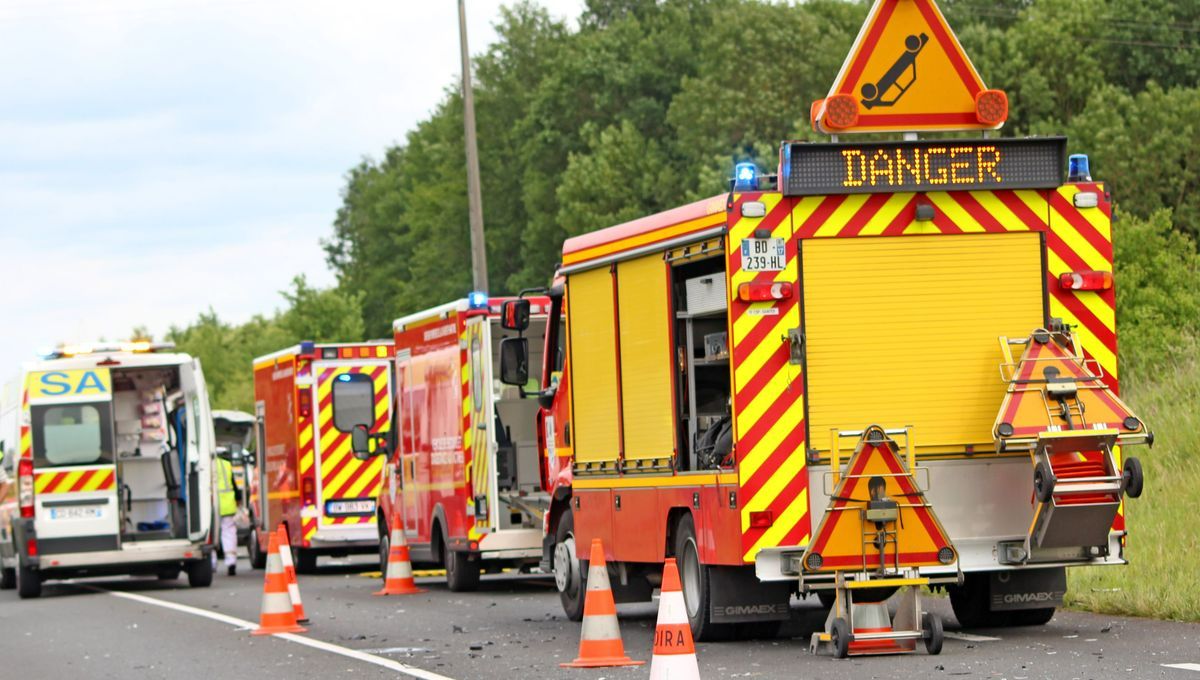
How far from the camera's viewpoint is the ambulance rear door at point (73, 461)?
24.7m

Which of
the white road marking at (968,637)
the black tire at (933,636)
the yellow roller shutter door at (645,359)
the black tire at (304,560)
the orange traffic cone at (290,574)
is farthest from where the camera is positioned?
the black tire at (304,560)

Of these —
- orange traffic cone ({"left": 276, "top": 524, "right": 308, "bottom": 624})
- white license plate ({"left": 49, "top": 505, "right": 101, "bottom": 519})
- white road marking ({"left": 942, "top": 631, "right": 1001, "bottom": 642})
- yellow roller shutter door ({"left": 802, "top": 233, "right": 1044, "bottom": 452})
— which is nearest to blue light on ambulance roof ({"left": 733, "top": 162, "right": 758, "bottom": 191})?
yellow roller shutter door ({"left": 802, "top": 233, "right": 1044, "bottom": 452})

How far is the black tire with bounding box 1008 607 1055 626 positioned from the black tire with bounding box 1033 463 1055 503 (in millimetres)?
1621

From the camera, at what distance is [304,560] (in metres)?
28.5

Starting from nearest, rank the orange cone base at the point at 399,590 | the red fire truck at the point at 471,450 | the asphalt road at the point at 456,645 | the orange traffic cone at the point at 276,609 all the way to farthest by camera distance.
→ the asphalt road at the point at 456,645 → the orange traffic cone at the point at 276,609 → the red fire truck at the point at 471,450 → the orange cone base at the point at 399,590

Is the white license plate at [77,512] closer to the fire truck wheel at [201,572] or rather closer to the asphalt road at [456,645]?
the fire truck wheel at [201,572]

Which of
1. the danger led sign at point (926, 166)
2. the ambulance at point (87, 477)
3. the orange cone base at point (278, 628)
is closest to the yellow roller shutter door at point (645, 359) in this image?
the danger led sign at point (926, 166)

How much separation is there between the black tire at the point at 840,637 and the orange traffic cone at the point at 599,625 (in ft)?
3.99

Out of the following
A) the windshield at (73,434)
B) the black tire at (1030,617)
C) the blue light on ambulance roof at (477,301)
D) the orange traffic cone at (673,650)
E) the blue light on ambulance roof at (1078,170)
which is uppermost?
the blue light on ambulance roof at (1078,170)

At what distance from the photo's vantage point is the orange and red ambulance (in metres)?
12.5

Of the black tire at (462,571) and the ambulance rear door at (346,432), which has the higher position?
the ambulance rear door at (346,432)

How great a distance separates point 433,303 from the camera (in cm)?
7669

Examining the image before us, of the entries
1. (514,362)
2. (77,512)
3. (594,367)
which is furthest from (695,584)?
(77,512)

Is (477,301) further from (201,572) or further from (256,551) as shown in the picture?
(256,551)
